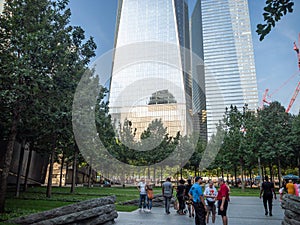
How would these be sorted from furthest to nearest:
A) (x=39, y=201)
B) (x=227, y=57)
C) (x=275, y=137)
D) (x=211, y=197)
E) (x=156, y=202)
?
1. (x=227, y=57)
2. (x=275, y=137)
3. (x=156, y=202)
4. (x=39, y=201)
5. (x=211, y=197)

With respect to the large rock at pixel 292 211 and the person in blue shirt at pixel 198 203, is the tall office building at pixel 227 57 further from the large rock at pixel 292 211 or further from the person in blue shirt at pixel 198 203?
the person in blue shirt at pixel 198 203

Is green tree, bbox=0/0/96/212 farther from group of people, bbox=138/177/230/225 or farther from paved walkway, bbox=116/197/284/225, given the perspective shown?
group of people, bbox=138/177/230/225

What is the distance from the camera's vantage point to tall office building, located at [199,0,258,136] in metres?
144

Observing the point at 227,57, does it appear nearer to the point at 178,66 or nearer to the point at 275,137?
the point at 178,66

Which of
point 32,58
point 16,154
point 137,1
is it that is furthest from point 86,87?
point 137,1

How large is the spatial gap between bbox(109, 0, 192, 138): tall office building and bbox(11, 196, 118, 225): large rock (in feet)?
170

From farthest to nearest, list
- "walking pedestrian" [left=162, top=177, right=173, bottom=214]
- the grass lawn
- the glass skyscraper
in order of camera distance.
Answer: the glass skyscraper
"walking pedestrian" [left=162, top=177, right=173, bottom=214]
the grass lawn

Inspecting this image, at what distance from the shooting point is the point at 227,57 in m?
155

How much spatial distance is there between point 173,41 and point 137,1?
37022mm

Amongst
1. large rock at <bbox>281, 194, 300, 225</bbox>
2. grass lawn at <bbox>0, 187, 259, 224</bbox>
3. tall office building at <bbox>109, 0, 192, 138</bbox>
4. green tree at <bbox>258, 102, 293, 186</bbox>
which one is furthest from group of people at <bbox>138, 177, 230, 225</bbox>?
tall office building at <bbox>109, 0, 192, 138</bbox>

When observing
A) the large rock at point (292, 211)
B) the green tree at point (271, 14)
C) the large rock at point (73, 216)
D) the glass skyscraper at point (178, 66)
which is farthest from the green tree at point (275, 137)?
the green tree at point (271, 14)

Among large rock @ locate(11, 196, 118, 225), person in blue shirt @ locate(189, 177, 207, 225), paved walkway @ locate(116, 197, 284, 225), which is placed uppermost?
person in blue shirt @ locate(189, 177, 207, 225)

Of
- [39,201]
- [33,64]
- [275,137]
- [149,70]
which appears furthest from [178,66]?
[33,64]

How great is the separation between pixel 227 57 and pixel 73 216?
15961cm
